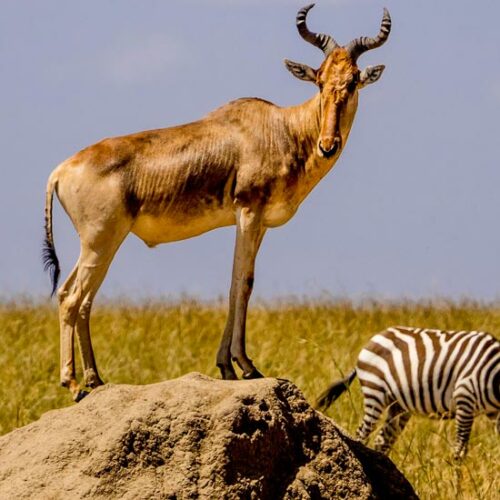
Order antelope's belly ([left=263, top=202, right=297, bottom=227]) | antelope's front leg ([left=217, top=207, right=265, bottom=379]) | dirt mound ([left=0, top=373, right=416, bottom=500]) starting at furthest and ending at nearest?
antelope's belly ([left=263, top=202, right=297, bottom=227]), antelope's front leg ([left=217, top=207, right=265, bottom=379]), dirt mound ([left=0, top=373, right=416, bottom=500])

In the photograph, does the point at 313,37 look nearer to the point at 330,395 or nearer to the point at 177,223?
the point at 177,223

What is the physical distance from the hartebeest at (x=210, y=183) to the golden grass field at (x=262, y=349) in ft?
7.69

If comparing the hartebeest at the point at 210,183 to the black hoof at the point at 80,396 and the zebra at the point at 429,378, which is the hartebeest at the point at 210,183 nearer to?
the black hoof at the point at 80,396

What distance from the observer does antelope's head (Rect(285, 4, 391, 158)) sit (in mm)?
6973

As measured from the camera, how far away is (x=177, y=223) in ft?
23.5

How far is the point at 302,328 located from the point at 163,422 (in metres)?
10.1

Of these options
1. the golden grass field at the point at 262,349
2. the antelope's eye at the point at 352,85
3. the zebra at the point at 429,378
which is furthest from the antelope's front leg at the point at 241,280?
the zebra at the point at 429,378

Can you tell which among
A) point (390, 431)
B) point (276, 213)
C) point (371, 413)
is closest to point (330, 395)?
point (390, 431)

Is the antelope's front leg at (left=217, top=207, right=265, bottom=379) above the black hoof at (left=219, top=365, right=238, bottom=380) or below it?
above

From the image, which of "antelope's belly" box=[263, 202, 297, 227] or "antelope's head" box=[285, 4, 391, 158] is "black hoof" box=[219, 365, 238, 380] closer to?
"antelope's belly" box=[263, 202, 297, 227]

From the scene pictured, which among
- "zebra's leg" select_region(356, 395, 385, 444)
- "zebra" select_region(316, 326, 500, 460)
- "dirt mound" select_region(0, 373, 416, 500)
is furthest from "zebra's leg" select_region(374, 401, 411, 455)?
"dirt mound" select_region(0, 373, 416, 500)

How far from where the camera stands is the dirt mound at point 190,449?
5.72m

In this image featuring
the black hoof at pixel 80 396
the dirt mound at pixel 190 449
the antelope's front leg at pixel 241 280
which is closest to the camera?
the dirt mound at pixel 190 449

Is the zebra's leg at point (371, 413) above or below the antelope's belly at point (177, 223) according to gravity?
below
